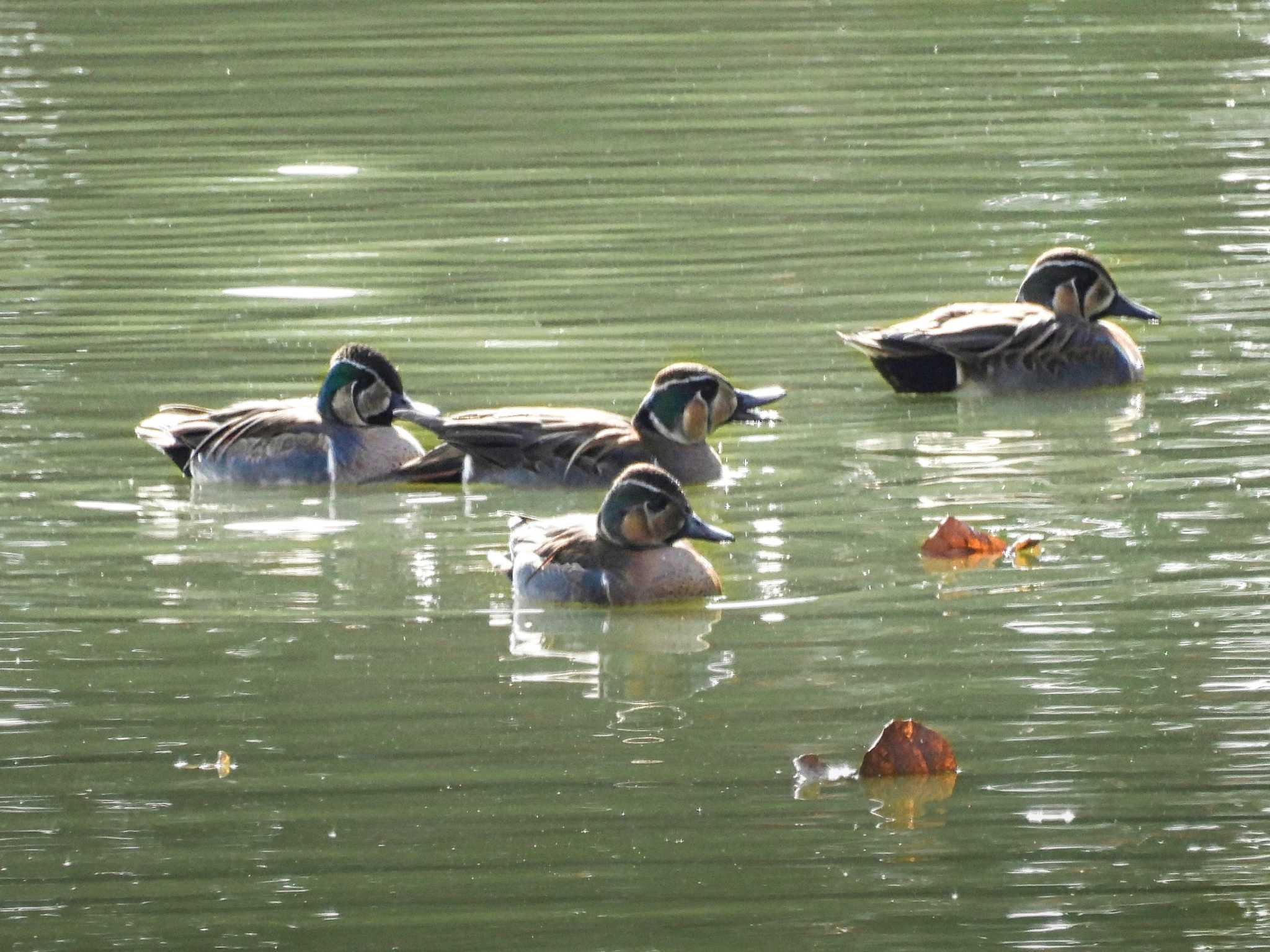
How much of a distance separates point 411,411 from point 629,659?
2.81 meters

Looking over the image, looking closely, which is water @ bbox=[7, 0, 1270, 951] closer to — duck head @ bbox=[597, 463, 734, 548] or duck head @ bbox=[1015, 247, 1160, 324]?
duck head @ bbox=[597, 463, 734, 548]

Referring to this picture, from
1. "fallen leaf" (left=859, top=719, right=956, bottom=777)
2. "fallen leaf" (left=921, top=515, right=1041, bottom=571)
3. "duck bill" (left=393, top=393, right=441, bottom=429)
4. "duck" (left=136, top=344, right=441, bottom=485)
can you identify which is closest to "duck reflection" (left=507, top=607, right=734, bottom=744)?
"fallen leaf" (left=859, top=719, right=956, bottom=777)

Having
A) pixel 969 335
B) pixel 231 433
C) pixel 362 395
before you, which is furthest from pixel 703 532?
pixel 969 335

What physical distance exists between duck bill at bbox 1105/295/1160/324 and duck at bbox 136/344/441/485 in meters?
3.35

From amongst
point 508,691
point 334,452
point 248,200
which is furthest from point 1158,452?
point 248,200

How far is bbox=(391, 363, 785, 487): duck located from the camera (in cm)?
1053

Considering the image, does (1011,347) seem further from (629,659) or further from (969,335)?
(629,659)

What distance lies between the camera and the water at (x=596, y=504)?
6.54m

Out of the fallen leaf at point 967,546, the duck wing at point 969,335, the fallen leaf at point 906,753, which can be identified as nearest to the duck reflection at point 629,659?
the fallen leaf at point 906,753

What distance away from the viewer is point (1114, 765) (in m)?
7.16

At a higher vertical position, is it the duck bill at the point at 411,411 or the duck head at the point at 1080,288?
the duck head at the point at 1080,288

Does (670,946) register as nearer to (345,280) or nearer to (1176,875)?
(1176,875)

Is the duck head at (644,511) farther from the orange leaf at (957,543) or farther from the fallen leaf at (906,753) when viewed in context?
the fallen leaf at (906,753)

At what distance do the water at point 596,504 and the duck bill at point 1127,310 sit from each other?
1.07ft
